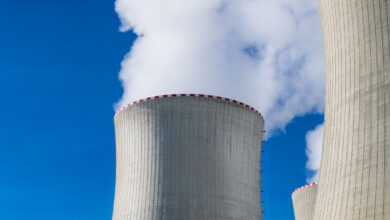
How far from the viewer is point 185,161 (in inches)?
437

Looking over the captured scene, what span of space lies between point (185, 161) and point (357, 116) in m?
5.27

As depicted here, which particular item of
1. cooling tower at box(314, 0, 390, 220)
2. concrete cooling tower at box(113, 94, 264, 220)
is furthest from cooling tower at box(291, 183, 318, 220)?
cooling tower at box(314, 0, 390, 220)

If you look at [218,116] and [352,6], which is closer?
[352,6]

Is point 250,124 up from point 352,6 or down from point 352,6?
up

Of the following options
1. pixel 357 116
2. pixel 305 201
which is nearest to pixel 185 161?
pixel 357 116

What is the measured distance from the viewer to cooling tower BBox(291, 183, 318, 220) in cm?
1711

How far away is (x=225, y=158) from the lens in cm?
1137

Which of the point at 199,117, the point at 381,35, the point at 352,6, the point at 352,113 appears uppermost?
the point at 199,117

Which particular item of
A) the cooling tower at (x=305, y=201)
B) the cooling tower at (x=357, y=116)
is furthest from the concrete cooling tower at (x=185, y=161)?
the cooling tower at (x=305, y=201)

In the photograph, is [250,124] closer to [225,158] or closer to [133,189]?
[225,158]

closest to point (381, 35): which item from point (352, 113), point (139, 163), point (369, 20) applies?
point (369, 20)

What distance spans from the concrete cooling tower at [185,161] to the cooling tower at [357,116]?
4318mm

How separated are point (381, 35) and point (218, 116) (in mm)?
5529

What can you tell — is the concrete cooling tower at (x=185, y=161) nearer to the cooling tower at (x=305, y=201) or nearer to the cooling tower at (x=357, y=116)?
the cooling tower at (x=357, y=116)
